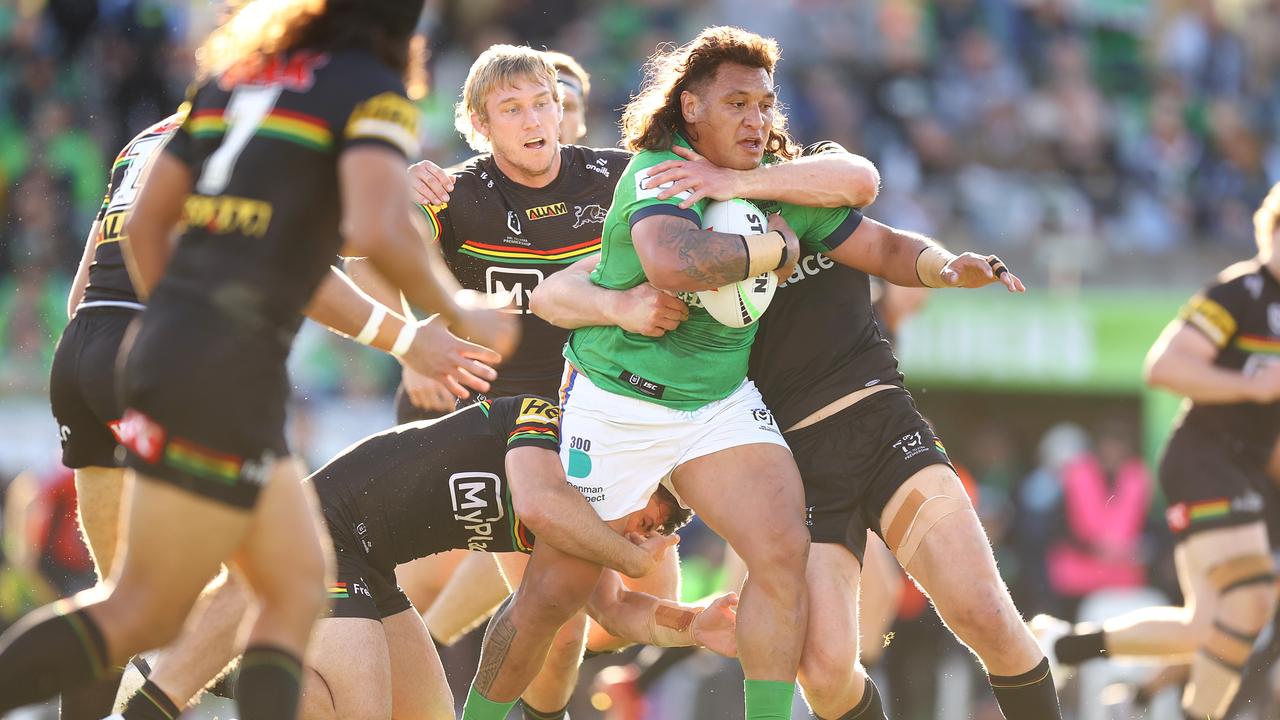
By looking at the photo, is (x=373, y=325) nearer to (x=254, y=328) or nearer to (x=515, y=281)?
(x=254, y=328)

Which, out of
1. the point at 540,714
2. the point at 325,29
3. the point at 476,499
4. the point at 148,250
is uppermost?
the point at 325,29

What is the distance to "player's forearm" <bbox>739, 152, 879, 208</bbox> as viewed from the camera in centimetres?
532

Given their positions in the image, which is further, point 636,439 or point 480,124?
point 480,124

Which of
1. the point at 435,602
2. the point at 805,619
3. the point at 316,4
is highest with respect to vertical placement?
the point at 316,4

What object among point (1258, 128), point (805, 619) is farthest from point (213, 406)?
point (1258, 128)

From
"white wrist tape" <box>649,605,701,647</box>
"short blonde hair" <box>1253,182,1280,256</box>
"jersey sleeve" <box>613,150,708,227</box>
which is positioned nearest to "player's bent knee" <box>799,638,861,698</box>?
"white wrist tape" <box>649,605,701,647</box>

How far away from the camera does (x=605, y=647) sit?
6859 mm

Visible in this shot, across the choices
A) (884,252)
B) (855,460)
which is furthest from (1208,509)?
(884,252)

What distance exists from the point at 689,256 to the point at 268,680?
192cm

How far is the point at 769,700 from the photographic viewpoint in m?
5.12

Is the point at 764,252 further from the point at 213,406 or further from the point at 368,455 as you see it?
the point at 213,406

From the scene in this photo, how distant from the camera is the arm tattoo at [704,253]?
4.99 meters

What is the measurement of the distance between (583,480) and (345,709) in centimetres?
115

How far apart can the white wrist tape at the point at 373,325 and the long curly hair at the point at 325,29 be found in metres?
0.85
